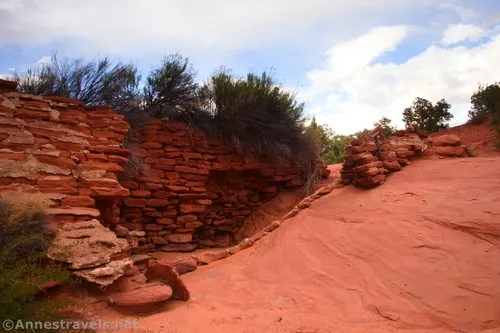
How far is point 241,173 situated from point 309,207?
280 centimetres

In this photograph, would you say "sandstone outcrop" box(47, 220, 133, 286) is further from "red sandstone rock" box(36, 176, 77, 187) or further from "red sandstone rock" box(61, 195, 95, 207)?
"red sandstone rock" box(36, 176, 77, 187)

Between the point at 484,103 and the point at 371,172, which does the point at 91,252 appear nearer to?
the point at 371,172

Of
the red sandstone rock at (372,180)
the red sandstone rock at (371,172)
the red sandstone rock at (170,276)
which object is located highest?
the red sandstone rock at (371,172)

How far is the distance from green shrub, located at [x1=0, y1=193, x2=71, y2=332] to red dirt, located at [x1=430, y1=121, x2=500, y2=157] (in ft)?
27.1

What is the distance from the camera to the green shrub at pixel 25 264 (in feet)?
9.46

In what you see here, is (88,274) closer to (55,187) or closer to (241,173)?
(55,187)

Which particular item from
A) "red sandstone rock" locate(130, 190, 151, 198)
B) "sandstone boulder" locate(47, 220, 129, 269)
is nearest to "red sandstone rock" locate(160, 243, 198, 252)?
"red sandstone rock" locate(130, 190, 151, 198)

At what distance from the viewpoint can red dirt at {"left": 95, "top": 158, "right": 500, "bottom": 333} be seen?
356cm

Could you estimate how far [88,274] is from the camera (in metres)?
3.58

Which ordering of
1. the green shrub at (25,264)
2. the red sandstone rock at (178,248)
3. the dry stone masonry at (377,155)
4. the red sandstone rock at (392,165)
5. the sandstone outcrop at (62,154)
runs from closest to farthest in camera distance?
the green shrub at (25,264)
the sandstone outcrop at (62,154)
the dry stone masonry at (377,155)
the red sandstone rock at (392,165)
the red sandstone rock at (178,248)

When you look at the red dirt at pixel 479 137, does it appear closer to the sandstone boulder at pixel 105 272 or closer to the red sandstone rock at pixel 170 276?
the red sandstone rock at pixel 170 276

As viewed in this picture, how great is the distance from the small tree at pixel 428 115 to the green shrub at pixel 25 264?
1277cm

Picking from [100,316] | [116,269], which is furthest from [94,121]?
[100,316]

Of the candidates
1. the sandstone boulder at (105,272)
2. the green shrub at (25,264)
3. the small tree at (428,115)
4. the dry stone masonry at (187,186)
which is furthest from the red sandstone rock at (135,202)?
the small tree at (428,115)
